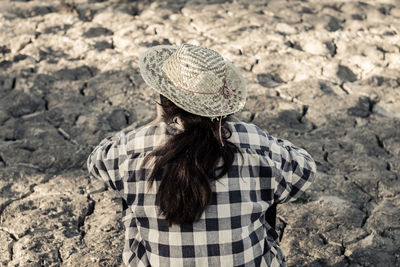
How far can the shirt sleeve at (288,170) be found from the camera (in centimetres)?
143

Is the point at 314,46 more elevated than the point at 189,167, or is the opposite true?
the point at 189,167

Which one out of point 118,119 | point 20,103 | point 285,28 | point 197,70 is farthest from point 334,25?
point 197,70

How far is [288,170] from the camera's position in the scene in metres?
1.47

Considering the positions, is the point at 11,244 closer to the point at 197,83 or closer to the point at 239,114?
the point at 197,83

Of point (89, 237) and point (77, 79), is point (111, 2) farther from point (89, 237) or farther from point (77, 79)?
point (89, 237)

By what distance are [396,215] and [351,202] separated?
0.74ft

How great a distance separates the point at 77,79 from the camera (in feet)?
11.1

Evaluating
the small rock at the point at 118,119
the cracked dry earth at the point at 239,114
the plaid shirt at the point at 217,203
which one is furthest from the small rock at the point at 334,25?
the plaid shirt at the point at 217,203

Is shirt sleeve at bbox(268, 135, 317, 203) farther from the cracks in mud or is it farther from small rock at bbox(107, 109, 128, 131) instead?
small rock at bbox(107, 109, 128, 131)

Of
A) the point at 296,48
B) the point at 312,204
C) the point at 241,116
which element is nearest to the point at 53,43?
the point at 241,116

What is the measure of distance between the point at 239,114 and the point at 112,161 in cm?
168

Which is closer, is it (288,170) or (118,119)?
(288,170)

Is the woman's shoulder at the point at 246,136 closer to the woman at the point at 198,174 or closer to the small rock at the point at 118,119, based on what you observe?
the woman at the point at 198,174

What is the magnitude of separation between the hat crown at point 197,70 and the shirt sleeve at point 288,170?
0.28 meters
